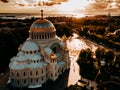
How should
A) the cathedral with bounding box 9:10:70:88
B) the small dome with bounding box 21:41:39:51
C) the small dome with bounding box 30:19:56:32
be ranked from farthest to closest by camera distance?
1. the small dome with bounding box 30:19:56:32
2. the small dome with bounding box 21:41:39:51
3. the cathedral with bounding box 9:10:70:88

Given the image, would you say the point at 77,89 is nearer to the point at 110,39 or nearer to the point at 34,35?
the point at 34,35

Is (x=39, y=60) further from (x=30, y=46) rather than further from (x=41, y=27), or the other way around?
(x=41, y=27)

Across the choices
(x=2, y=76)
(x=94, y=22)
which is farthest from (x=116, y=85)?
(x=94, y=22)

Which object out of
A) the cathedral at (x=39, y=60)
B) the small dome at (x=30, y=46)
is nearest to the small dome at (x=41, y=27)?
the cathedral at (x=39, y=60)

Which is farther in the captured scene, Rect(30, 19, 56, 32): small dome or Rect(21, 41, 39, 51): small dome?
Rect(30, 19, 56, 32): small dome

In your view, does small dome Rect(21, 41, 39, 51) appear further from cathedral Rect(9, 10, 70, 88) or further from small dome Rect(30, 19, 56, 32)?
small dome Rect(30, 19, 56, 32)

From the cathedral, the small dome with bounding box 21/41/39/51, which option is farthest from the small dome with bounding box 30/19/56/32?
the small dome with bounding box 21/41/39/51

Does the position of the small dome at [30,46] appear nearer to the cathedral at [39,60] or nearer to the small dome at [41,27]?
the cathedral at [39,60]

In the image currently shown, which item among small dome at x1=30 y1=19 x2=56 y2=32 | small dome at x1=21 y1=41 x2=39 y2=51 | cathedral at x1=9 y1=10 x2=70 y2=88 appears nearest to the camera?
cathedral at x1=9 y1=10 x2=70 y2=88
